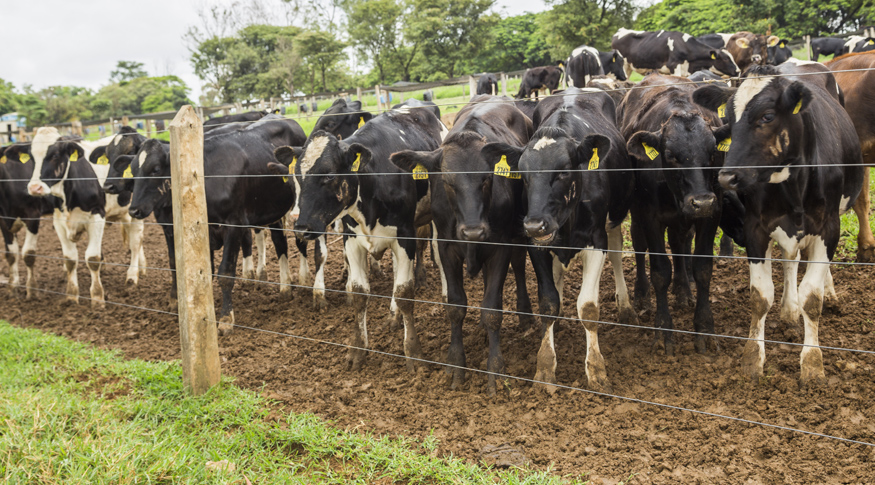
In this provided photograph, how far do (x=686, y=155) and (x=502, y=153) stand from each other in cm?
140

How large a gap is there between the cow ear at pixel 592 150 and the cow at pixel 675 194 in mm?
384

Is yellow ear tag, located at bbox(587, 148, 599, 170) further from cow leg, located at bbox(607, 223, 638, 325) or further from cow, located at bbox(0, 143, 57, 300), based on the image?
cow, located at bbox(0, 143, 57, 300)

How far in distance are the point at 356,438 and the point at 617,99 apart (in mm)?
5428

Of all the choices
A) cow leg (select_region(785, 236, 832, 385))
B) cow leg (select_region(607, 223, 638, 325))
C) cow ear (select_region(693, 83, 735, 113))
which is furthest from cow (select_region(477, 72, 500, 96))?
cow leg (select_region(785, 236, 832, 385))

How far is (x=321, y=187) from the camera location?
5277mm

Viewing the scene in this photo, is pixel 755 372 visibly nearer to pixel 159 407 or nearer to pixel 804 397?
pixel 804 397

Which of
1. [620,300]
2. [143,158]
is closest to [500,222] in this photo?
[620,300]

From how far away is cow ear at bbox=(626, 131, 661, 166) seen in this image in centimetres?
496

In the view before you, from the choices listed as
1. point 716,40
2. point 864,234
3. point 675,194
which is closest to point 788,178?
point 675,194

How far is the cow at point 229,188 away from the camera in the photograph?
718 cm

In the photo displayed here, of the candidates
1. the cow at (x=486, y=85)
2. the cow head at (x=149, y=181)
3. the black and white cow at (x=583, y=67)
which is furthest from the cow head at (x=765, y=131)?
the cow at (x=486, y=85)

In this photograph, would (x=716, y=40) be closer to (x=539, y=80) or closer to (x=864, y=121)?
(x=539, y=80)

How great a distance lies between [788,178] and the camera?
437 centimetres

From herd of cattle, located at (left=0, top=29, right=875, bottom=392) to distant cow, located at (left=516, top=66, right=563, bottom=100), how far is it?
12057 millimetres
